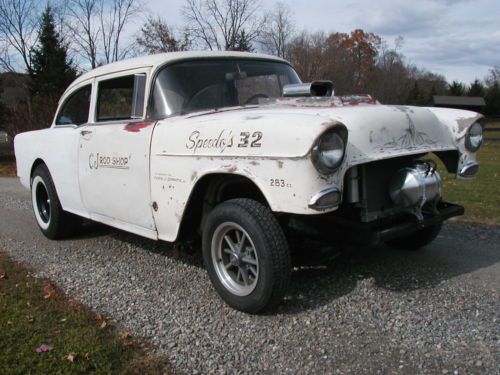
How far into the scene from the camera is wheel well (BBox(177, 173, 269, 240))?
11.7 feet

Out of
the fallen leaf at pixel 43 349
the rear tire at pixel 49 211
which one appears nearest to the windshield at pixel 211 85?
the fallen leaf at pixel 43 349

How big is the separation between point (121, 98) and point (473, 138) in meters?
3.07

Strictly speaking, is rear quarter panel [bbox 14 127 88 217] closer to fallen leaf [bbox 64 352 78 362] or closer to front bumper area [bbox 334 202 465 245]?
fallen leaf [bbox 64 352 78 362]

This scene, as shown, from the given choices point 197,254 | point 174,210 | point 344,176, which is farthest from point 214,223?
point 197,254

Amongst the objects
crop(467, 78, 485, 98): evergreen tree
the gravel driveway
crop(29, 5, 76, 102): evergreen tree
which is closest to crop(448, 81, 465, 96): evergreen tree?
crop(467, 78, 485, 98): evergreen tree

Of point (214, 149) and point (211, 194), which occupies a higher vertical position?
point (214, 149)

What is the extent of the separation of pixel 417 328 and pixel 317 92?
215 cm

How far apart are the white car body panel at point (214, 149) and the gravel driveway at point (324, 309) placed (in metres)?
0.48

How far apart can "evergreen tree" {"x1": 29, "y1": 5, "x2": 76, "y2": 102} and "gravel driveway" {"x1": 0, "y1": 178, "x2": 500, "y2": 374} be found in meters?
23.7

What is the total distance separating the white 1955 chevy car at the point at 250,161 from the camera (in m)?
3.02

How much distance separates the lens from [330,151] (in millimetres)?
2939

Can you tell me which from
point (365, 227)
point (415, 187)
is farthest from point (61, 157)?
point (415, 187)

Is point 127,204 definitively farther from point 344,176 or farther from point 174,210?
point 344,176

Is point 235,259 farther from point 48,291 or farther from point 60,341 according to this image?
point 48,291
